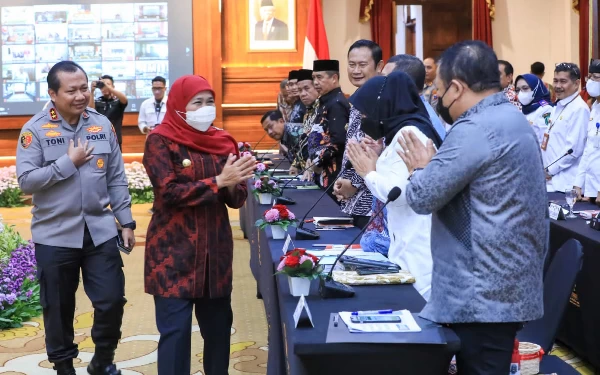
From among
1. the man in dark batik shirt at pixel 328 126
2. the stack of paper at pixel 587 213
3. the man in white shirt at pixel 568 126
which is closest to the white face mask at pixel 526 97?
the man in white shirt at pixel 568 126

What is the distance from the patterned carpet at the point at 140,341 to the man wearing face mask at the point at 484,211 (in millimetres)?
1927

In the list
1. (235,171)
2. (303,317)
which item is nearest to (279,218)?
(235,171)

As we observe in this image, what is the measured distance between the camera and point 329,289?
98.5 inches

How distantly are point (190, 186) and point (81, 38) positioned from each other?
8.81m

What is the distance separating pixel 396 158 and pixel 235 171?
650mm

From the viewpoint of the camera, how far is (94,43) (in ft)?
36.8

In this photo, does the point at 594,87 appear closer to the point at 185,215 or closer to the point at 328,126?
the point at 328,126

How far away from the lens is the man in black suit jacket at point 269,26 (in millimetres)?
11117

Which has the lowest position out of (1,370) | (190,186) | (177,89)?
(1,370)

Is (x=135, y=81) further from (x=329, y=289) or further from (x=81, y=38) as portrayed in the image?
(x=329, y=289)

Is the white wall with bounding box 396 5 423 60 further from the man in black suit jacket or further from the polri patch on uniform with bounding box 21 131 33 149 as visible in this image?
the polri patch on uniform with bounding box 21 131 33 149

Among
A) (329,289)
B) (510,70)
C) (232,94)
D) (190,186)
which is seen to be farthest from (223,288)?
(232,94)

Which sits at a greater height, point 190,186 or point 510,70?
point 510,70

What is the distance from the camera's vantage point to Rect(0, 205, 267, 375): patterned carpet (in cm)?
402
